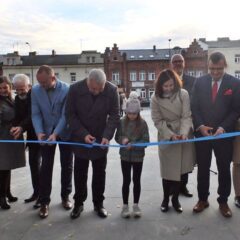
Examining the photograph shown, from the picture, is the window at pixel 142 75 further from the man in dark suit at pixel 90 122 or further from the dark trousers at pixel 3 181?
the man in dark suit at pixel 90 122

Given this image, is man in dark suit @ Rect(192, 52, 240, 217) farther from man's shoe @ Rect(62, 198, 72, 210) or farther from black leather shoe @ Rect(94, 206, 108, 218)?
man's shoe @ Rect(62, 198, 72, 210)

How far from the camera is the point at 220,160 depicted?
4500 mm

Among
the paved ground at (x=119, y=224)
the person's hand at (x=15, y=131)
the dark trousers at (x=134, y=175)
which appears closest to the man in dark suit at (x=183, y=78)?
the paved ground at (x=119, y=224)

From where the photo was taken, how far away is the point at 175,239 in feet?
12.5

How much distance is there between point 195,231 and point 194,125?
50.6 inches

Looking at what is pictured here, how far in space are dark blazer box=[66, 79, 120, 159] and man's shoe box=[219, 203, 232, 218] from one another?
1.60 meters

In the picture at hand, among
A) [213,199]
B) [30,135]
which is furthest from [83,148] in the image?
[213,199]

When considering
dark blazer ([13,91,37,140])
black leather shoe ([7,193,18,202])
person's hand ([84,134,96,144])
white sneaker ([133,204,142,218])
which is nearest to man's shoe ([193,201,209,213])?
white sneaker ([133,204,142,218])

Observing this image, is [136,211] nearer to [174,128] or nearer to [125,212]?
[125,212]

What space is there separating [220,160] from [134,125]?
114 cm

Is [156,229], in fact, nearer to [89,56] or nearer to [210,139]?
[210,139]

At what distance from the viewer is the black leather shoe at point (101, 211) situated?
14.7 ft

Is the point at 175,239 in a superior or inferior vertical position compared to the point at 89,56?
inferior

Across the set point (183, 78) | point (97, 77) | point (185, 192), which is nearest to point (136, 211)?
point (185, 192)
